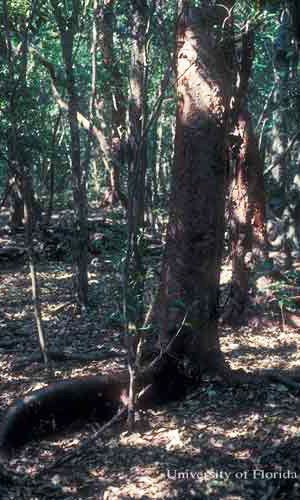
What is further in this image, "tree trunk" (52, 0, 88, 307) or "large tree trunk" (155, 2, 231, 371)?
"tree trunk" (52, 0, 88, 307)

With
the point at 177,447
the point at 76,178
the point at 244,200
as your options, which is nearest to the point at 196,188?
the point at 177,447

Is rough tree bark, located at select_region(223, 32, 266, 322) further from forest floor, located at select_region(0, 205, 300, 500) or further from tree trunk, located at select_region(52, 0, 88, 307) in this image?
tree trunk, located at select_region(52, 0, 88, 307)

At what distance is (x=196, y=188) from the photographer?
570 centimetres

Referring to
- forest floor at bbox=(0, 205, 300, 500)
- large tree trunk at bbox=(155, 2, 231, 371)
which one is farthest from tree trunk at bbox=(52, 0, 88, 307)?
forest floor at bbox=(0, 205, 300, 500)

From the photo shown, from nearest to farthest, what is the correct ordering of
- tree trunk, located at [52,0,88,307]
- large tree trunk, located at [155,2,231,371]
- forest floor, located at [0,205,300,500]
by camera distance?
1. forest floor, located at [0,205,300,500]
2. large tree trunk, located at [155,2,231,371]
3. tree trunk, located at [52,0,88,307]

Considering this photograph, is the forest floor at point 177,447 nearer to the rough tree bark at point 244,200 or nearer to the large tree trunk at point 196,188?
the large tree trunk at point 196,188

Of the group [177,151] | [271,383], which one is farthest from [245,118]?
[271,383]

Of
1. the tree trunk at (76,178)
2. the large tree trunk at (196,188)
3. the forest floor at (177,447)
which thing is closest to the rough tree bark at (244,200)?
the forest floor at (177,447)

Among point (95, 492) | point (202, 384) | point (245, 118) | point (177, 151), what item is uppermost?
point (245, 118)

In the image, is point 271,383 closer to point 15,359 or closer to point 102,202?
point 15,359

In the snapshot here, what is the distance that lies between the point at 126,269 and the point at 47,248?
36.8 ft

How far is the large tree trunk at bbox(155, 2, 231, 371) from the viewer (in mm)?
5652

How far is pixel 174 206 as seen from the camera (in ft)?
19.3

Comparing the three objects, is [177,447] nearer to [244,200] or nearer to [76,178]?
[244,200]
